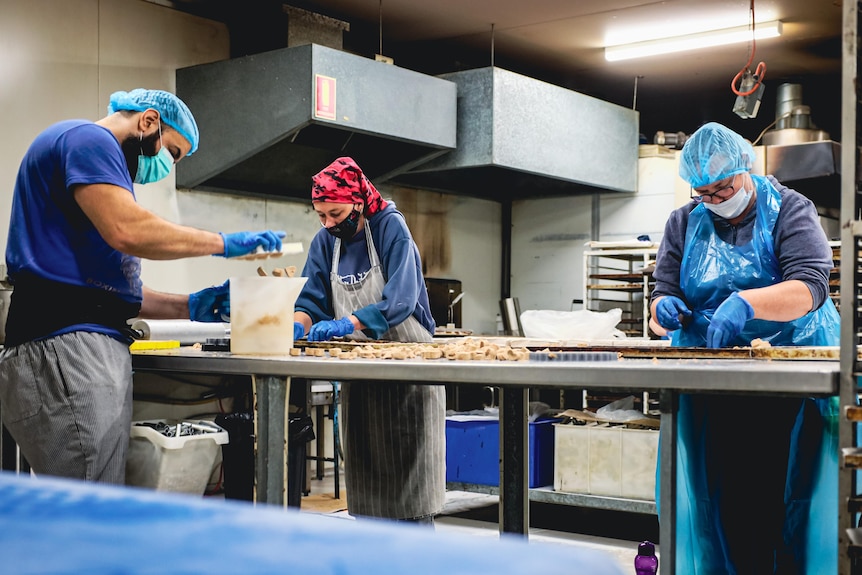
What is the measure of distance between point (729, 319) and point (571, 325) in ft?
11.5

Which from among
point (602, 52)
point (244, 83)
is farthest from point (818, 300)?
point (602, 52)

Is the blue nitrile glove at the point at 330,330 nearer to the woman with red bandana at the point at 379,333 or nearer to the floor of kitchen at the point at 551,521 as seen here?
the woman with red bandana at the point at 379,333

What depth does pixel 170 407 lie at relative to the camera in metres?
4.80

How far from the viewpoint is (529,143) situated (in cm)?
653

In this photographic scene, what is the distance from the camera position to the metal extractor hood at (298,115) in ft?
17.1

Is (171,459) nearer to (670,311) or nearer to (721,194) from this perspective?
(670,311)

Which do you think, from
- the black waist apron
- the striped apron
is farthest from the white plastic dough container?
the striped apron

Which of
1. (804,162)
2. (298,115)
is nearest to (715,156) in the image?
(298,115)

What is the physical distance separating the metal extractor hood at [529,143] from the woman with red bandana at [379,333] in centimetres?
323

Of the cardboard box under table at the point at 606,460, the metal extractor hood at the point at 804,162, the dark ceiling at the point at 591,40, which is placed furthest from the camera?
the metal extractor hood at the point at 804,162

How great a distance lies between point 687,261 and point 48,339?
1.79 m

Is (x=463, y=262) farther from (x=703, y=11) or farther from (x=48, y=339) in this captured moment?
(x=48, y=339)

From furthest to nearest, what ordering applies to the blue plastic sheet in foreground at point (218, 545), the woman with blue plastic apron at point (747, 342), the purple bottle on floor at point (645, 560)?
the purple bottle on floor at point (645, 560)
the woman with blue plastic apron at point (747, 342)
the blue plastic sheet in foreground at point (218, 545)

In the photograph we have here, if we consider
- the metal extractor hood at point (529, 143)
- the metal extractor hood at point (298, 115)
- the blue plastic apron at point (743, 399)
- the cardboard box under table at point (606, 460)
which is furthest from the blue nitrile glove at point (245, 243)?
the metal extractor hood at point (529, 143)
